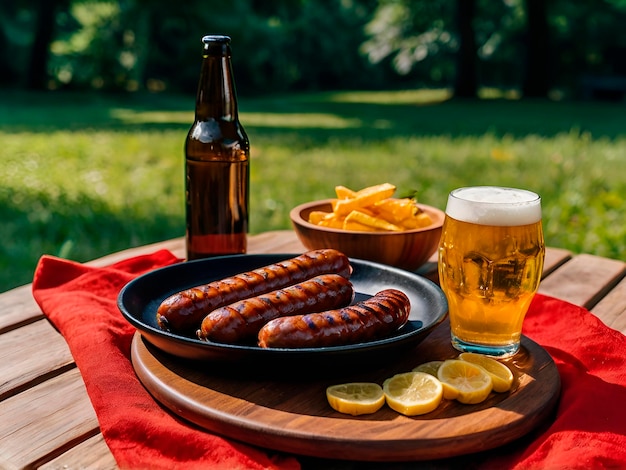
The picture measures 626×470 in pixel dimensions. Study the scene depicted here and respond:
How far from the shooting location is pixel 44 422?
1.74 meters

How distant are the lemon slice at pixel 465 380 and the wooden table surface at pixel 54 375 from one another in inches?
29.7

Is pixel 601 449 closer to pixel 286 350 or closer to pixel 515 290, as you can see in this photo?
pixel 515 290

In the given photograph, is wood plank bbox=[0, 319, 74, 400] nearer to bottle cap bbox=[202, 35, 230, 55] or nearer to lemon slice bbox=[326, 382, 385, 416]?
lemon slice bbox=[326, 382, 385, 416]

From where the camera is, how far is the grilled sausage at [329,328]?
175cm

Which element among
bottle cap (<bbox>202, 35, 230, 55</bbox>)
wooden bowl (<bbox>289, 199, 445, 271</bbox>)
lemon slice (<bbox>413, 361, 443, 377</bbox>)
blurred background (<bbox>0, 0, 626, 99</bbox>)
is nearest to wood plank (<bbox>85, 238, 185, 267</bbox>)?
wooden bowl (<bbox>289, 199, 445, 271</bbox>)

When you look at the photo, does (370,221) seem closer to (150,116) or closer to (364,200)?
(364,200)

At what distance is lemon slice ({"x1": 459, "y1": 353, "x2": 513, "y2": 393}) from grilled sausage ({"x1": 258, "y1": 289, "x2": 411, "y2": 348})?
228 mm

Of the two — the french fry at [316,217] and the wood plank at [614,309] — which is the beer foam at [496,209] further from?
the french fry at [316,217]

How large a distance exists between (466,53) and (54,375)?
21481 millimetres

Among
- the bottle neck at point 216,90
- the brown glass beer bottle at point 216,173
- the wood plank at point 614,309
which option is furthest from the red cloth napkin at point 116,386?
the wood plank at point 614,309

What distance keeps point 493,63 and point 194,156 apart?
1094 inches

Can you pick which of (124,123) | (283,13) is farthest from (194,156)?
(283,13)

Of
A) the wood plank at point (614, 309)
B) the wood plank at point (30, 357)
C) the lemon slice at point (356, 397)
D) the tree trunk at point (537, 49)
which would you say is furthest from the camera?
the tree trunk at point (537, 49)

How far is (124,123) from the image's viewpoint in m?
14.2
